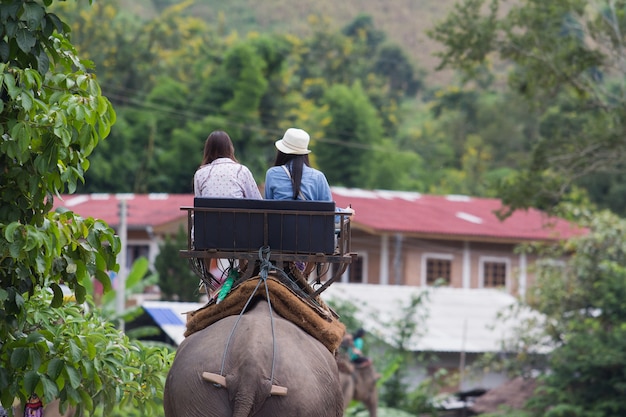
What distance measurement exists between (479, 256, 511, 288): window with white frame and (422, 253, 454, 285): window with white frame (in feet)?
3.81

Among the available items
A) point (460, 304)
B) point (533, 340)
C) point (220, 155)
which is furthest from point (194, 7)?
point (220, 155)

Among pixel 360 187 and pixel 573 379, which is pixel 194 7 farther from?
pixel 573 379

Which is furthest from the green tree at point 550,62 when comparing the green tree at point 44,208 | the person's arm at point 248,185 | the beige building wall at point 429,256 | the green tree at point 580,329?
the green tree at point 44,208

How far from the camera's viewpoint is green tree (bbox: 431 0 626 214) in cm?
2255

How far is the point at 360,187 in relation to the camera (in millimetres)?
52000

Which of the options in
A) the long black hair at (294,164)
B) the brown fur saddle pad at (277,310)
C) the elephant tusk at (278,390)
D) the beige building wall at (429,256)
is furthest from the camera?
the beige building wall at (429,256)

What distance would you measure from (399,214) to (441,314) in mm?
6185

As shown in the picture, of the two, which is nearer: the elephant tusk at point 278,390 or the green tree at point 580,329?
the elephant tusk at point 278,390

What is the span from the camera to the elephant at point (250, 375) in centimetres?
688

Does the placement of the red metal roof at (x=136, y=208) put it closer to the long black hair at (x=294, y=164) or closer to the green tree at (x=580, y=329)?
the green tree at (x=580, y=329)

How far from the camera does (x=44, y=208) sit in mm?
7969

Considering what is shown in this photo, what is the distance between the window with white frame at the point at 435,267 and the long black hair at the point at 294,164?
29885 millimetres

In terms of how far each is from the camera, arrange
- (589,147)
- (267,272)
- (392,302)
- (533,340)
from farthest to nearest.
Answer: (392,302) < (533,340) < (589,147) < (267,272)

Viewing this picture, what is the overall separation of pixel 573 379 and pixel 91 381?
58.6 feet
